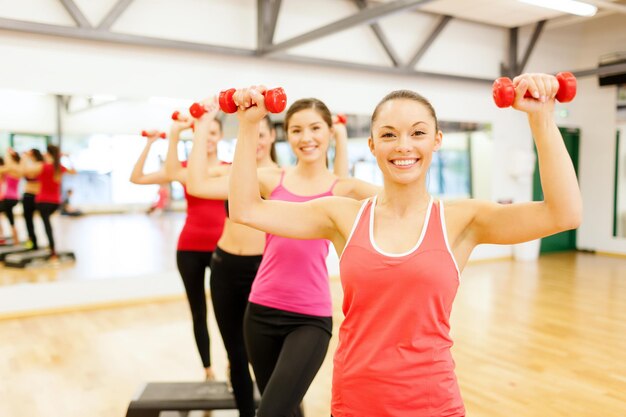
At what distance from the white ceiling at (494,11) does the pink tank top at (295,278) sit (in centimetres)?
541

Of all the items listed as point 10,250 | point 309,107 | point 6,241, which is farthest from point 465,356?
point 6,241

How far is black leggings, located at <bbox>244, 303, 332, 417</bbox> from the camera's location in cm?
183

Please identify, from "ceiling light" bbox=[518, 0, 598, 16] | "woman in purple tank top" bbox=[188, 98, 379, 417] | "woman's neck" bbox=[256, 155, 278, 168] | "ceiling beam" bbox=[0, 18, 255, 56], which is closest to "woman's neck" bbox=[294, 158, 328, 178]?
"woman in purple tank top" bbox=[188, 98, 379, 417]

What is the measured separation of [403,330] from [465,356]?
117 inches

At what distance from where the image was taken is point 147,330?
469cm

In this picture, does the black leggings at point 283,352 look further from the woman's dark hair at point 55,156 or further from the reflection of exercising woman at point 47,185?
the reflection of exercising woman at point 47,185

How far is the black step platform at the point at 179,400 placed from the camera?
2.84 metres

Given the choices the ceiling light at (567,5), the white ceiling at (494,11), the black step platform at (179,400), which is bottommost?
the black step platform at (179,400)

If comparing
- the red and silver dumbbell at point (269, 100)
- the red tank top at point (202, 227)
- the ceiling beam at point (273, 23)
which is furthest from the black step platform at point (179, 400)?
the ceiling beam at point (273, 23)

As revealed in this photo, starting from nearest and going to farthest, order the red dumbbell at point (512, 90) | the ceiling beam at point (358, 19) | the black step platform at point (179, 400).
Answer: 1. the red dumbbell at point (512, 90)
2. the black step platform at point (179, 400)
3. the ceiling beam at point (358, 19)

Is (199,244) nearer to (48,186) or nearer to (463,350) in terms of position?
(463,350)

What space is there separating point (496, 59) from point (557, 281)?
11.3 ft

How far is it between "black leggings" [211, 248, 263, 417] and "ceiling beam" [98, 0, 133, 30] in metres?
3.67

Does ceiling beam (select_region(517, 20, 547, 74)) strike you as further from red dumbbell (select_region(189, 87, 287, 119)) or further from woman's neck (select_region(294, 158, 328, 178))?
red dumbbell (select_region(189, 87, 287, 119))
